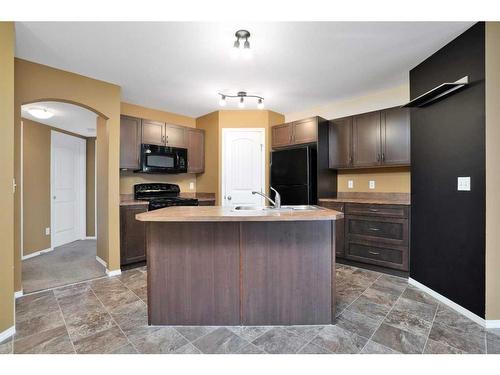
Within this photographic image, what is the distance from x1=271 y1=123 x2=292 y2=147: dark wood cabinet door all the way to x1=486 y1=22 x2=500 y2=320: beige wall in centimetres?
237

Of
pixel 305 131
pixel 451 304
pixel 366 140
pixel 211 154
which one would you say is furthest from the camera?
pixel 211 154

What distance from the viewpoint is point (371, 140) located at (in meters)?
3.27

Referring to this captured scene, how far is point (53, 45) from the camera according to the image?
7.14 feet

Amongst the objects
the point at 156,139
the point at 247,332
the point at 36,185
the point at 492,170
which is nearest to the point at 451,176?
the point at 492,170

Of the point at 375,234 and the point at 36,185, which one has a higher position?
the point at 36,185

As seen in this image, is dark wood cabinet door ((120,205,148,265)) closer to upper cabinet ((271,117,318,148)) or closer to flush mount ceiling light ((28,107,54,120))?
flush mount ceiling light ((28,107,54,120))

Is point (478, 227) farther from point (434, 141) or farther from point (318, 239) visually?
point (318, 239)

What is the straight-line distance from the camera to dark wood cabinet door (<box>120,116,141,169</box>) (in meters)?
3.40

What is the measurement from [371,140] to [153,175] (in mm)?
3524

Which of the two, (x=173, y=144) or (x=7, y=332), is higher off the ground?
(x=173, y=144)

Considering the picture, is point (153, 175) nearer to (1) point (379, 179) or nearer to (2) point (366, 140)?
(2) point (366, 140)

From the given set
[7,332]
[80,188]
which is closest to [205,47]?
[7,332]
